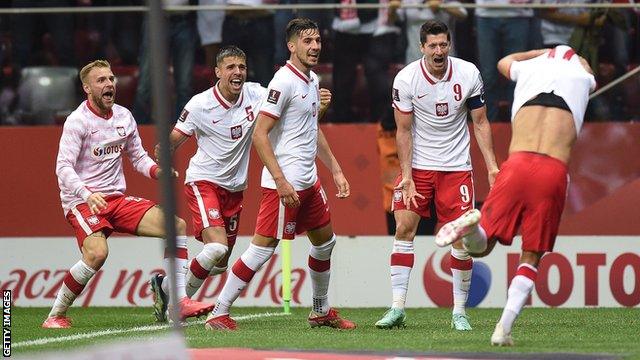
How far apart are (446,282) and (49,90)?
187 inches

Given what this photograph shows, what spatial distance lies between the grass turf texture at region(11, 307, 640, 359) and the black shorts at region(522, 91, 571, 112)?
5.34 feet

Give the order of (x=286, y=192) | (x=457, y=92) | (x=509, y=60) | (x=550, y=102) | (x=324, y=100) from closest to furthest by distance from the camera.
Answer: (x=550, y=102) → (x=509, y=60) → (x=286, y=192) → (x=457, y=92) → (x=324, y=100)

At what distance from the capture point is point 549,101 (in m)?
9.61

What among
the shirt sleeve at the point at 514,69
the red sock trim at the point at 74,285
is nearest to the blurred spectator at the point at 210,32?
the red sock trim at the point at 74,285

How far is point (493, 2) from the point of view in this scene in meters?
15.3

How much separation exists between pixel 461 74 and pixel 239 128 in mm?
2067

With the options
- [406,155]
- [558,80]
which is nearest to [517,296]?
[558,80]

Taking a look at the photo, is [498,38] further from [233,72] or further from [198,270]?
[198,270]

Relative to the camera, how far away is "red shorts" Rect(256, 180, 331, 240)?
37.6 ft

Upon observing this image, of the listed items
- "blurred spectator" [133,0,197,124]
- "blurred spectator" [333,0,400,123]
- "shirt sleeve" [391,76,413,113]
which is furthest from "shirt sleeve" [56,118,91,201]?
"blurred spectator" [333,0,400,123]

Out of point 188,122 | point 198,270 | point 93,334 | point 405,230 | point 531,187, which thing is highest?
point 531,187

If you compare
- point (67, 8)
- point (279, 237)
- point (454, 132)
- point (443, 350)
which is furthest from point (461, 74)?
point (67, 8)

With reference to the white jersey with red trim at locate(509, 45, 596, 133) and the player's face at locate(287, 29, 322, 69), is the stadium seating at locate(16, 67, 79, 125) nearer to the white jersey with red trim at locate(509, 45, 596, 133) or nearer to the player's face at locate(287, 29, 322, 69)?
the player's face at locate(287, 29, 322, 69)

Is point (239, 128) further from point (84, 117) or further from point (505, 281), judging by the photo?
point (505, 281)
